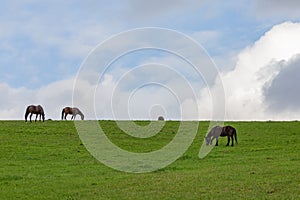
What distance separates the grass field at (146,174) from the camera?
18969 millimetres

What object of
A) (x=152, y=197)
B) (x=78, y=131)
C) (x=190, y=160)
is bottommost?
(x=152, y=197)

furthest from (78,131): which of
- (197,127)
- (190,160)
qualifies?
(190,160)

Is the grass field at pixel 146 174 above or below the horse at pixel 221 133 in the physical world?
below

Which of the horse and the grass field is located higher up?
the horse

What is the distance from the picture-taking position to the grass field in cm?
1897

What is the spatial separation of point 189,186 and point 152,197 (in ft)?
7.41

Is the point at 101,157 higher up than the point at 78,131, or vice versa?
the point at 78,131

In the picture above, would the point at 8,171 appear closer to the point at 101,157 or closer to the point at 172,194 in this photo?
the point at 101,157

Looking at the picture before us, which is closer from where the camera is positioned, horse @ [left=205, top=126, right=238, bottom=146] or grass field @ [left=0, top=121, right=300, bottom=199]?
grass field @ [left=0, top=121, right=300, bottom=199]

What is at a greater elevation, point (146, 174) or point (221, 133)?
point (221, 133)

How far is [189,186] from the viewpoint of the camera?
65.0 ft

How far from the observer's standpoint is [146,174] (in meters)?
24.0

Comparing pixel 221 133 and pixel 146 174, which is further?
pixel 221 133

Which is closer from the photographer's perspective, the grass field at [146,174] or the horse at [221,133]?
the grass field at [146,174]
